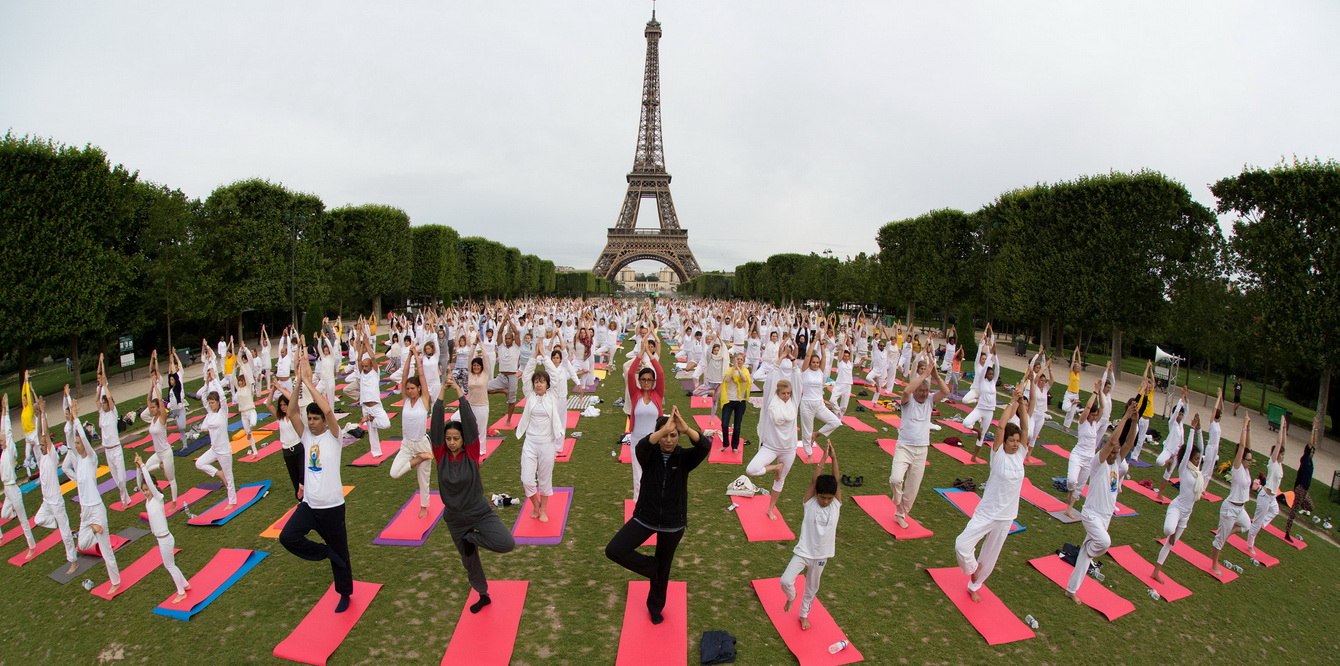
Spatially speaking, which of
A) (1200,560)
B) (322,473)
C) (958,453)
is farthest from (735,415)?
(322,473)

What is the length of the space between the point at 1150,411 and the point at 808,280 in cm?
4470

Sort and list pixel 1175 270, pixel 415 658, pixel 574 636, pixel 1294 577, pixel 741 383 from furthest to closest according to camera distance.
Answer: pixel 1175 270
pixel 741 383
pixel 1294 577
pixel 574 636
pixel 415 658

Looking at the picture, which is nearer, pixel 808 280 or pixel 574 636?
pixel 574 636

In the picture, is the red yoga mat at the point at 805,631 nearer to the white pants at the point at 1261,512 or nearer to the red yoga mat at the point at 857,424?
the white pants at the point at 1261,512

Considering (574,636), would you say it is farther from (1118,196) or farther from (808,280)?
(808,280)

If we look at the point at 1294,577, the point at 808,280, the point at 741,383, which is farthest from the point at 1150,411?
the point at 808,280

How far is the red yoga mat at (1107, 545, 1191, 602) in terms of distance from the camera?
5691 millimetres

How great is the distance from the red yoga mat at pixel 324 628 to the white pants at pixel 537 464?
1.90m

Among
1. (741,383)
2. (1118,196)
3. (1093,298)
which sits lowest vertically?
(741,383)

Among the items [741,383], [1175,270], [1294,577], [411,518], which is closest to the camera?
[1294,577]

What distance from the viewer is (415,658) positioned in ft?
14.5

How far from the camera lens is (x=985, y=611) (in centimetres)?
523

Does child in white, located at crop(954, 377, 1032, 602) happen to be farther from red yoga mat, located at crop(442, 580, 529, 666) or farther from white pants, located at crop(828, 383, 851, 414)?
white pants, located at crop(828, 383, 851, 414)

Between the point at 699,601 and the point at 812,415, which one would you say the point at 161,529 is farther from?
the point at 812,415
